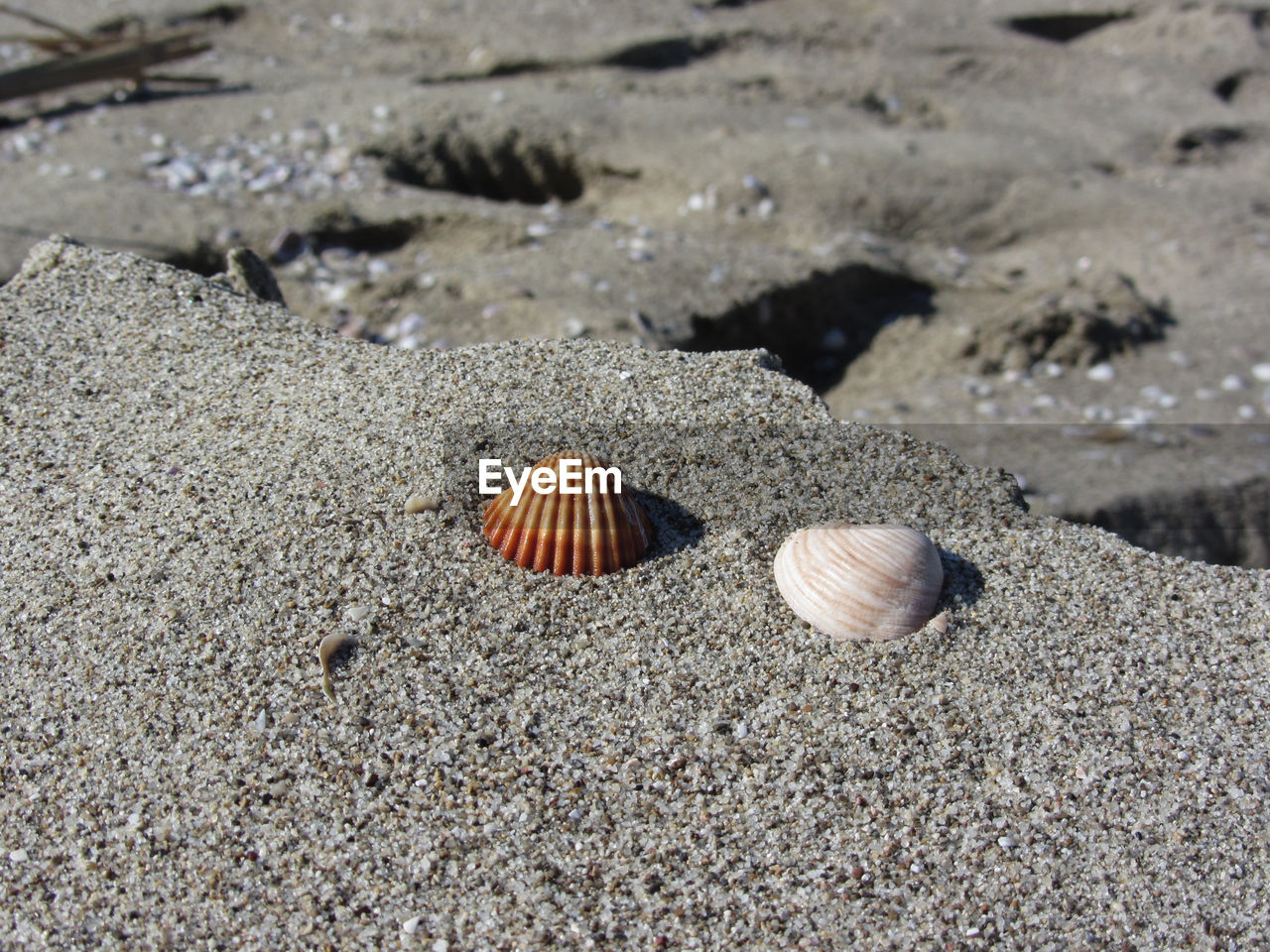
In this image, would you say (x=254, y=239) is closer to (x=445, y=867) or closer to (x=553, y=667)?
(x=553, y=667)

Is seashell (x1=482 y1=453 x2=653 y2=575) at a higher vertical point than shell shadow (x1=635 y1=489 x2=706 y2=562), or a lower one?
higher

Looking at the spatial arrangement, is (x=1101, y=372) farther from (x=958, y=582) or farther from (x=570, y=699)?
(x=570, y=699)

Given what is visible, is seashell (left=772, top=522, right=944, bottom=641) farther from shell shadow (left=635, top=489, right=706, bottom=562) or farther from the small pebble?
the small pebble

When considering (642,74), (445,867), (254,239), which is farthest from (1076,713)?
(642,74)

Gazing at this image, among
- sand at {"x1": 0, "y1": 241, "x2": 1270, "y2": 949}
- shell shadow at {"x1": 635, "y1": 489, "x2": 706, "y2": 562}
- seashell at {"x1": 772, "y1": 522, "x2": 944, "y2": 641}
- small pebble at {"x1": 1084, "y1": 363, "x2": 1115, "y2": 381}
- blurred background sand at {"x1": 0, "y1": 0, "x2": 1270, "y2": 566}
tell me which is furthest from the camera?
small pebble at {"x1": 1084, "y1": 363, "x2": 1115, "y2": 381}

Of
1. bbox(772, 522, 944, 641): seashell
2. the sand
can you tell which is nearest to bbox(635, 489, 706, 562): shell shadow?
the sand

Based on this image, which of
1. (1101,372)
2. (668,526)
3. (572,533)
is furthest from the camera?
(1101,372)

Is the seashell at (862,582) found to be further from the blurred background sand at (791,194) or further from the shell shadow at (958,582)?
the blurred background sand at (791,194)

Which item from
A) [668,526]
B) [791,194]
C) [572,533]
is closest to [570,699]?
[572,533]
